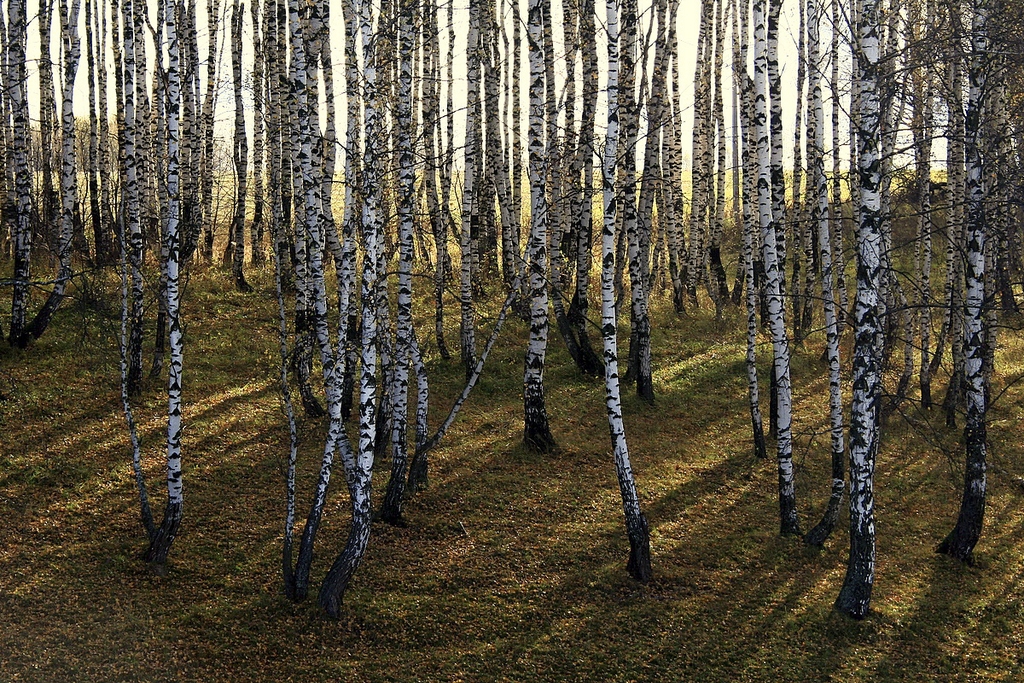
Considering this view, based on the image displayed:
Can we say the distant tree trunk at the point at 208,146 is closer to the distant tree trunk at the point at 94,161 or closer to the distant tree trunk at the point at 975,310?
the distant tree trunk at the point at 94,161

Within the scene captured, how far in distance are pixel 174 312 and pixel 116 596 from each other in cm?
292

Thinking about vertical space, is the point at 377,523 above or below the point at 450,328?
below

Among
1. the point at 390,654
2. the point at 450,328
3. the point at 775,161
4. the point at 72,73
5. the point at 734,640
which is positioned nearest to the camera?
the point at 390,654

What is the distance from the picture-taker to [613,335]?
9703mm

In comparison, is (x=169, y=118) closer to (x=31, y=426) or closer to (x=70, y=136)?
(x=31, y=426)

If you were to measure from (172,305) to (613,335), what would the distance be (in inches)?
185

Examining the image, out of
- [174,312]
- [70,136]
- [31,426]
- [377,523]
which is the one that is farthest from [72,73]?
[377,523]

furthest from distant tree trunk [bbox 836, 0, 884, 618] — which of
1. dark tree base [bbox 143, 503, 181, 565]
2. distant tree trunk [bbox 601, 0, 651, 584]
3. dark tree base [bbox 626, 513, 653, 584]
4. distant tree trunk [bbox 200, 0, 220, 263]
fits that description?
distant tree trunk [bbox 200, 0, 220, 263]

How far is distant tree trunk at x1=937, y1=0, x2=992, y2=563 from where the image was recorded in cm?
998

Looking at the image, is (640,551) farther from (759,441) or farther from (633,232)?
(633,232)

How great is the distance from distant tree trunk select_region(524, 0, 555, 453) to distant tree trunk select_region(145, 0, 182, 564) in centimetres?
419

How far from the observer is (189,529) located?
33.4 ft

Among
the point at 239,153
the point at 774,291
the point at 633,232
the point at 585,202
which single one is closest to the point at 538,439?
the point at 633,232

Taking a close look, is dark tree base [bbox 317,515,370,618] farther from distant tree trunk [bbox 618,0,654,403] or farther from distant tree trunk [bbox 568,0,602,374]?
distant tree trunk [bbox 568,0,602,374]
